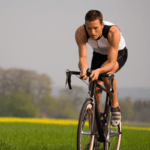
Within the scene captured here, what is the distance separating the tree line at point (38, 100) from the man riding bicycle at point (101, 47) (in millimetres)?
30144

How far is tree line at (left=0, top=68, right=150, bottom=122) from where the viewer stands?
3703 cm

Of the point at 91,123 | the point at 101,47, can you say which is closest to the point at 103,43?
the point at 101,47

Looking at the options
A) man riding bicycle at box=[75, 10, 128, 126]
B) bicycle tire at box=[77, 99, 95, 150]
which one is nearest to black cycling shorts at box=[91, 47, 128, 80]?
man riding bicycle at box=[75, 10, 128, 126]

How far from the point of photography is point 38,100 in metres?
38.5

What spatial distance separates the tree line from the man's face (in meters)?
30.9

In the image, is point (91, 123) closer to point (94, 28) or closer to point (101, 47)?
point (101, 47)

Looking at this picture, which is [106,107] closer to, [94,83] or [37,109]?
[94,83]

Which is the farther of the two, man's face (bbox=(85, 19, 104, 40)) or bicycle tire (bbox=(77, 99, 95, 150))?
man's face (bbox=(85, 19, 104, 40))

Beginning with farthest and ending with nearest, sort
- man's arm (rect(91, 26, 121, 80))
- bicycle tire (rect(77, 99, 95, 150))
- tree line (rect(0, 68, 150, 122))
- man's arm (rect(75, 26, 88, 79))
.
→ tree line (rect(0, 68, 150, 122)) < man's arm (rect(75, 26, 88, 79)) < man's arm (rect(91, 26, 121, 80)) < bicycle tire (rect(77, 99, 95, 150))

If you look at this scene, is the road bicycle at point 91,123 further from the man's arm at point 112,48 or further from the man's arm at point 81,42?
the man's arm at point 81,42

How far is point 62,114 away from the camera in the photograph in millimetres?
42062

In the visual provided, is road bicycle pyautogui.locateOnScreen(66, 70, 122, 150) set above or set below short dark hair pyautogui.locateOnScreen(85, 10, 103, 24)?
below

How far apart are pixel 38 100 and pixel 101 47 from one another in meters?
34.6

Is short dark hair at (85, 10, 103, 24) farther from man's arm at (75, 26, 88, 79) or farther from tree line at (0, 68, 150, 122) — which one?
tree line at (0, 68, 150, 122)
